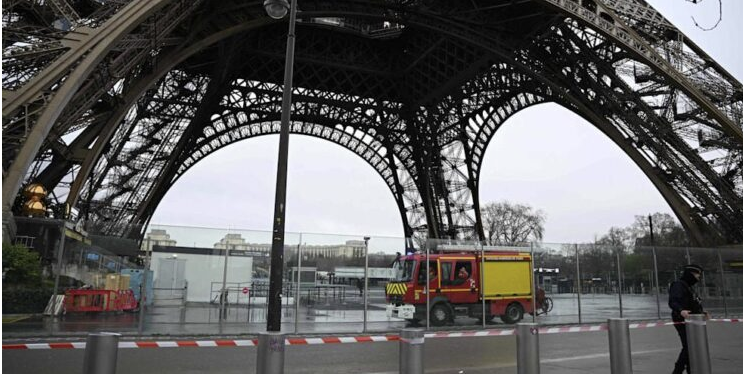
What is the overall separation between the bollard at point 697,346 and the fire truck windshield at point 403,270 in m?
11.5

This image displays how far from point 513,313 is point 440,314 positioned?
2954mm

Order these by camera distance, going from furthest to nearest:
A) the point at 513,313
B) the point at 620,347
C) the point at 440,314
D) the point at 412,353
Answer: the point at 513,313, the point at 440,314, the point at 620,347, the point at 412,353

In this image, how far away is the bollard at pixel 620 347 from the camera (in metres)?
6.79

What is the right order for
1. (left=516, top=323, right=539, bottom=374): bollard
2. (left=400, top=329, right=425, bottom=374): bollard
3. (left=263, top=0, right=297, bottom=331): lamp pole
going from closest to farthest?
(left=400, top=329, right=425, bottom=374): bollard
(left=516, top=323, right=539, bottom=374): bollard
(left=263, top=0, right=297, bottom=331): lamp pole

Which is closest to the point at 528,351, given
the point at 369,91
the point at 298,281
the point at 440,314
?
the point at 298,281

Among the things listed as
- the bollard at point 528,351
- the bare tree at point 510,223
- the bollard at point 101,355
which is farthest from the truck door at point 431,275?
the bare tree at point 510,223

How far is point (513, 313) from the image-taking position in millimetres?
19000

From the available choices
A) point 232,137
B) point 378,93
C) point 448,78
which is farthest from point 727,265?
point 232,137

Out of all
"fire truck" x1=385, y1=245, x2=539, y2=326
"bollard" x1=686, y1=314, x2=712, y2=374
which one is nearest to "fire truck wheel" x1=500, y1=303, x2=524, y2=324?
"fire truck" x1=385, y1=245, x2=539, y2=326

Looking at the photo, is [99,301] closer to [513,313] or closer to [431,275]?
[431,275]

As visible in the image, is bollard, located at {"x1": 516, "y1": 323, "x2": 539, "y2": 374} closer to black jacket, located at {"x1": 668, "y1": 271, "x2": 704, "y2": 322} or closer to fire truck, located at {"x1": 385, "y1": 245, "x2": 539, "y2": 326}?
black jacket, located at {"x1": 668, "y1": 271, "x2": 704, "y2": 322}

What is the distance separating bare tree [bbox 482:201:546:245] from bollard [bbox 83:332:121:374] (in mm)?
71474

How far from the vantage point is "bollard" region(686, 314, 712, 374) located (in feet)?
22.4

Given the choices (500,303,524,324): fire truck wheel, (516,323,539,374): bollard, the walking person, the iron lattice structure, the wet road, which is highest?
the iron lattice structure
